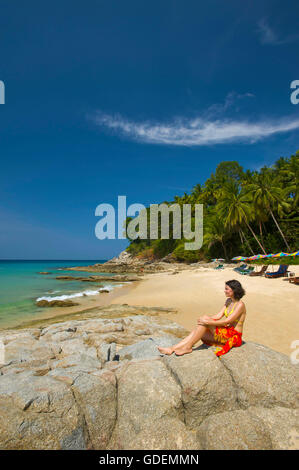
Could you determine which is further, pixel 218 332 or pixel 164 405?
pixel 218 332

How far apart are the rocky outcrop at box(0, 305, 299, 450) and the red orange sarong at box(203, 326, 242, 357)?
0.10 meters

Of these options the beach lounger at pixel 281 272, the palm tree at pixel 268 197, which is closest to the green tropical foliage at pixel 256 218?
the palm tree at pixel 268 197

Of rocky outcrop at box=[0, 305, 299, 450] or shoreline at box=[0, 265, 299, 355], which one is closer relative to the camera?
rocky outcrop at box=[0, 305, 299, 450]

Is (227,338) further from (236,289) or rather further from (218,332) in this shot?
(236,289)

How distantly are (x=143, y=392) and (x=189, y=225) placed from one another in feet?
175

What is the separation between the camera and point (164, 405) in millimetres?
3100

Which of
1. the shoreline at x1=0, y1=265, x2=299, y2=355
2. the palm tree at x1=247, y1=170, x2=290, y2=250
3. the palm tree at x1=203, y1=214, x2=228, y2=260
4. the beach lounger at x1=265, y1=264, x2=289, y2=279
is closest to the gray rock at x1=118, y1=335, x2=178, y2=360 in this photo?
the shoreline at x1=0, y1=265, x2=299, y2=355

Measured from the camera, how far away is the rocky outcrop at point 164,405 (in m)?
2.74

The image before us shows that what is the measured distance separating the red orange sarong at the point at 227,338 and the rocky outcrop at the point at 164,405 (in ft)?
0.33

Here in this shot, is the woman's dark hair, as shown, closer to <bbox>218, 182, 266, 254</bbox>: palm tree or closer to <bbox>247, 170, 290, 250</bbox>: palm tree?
<bbox>247, 170, 290, 250</bbox>: palm tree

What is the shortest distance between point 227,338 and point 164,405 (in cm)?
162

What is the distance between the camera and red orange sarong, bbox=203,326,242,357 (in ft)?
12.7

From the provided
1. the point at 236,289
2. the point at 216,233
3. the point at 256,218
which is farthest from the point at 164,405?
the point at 216,233
